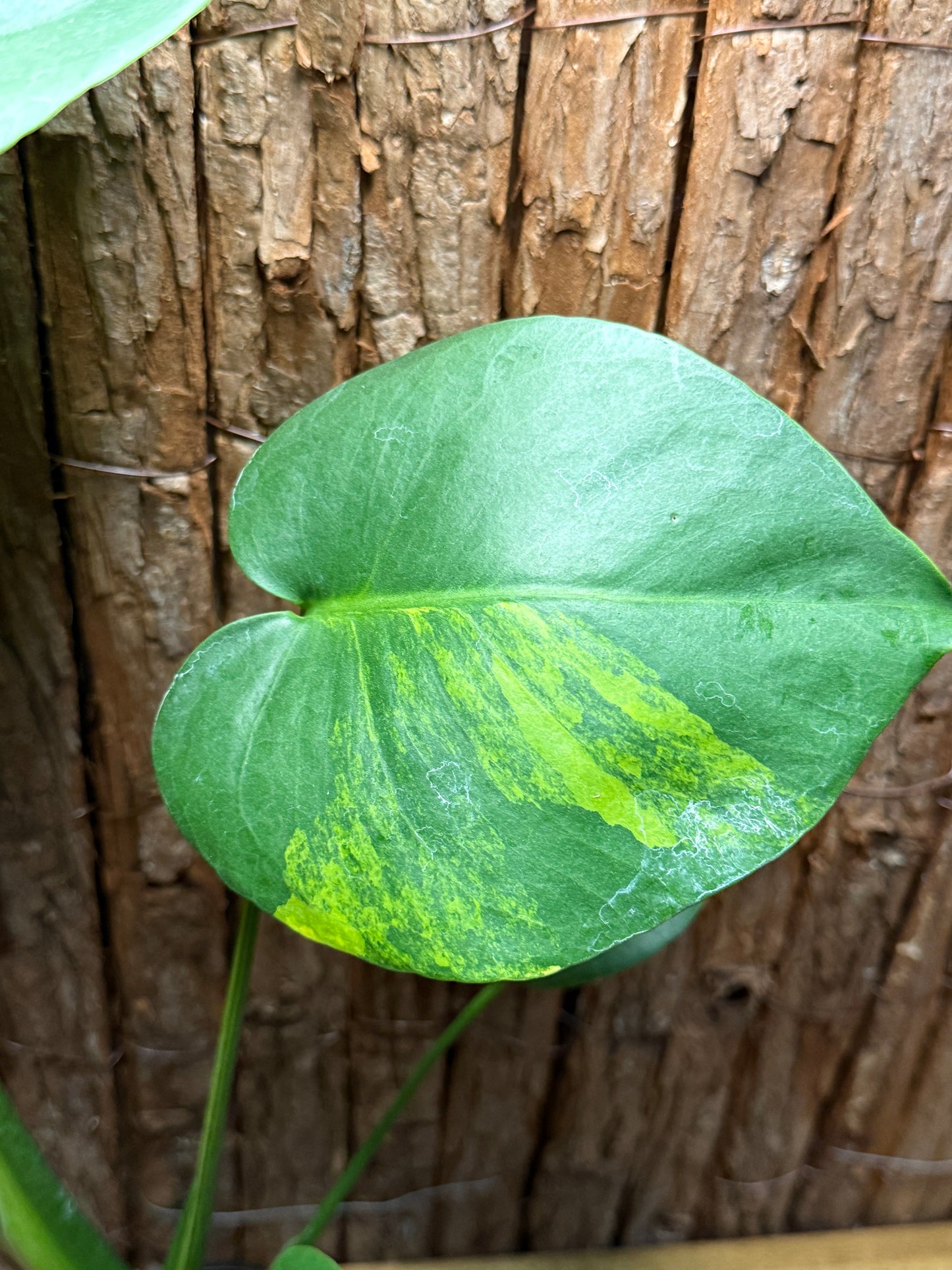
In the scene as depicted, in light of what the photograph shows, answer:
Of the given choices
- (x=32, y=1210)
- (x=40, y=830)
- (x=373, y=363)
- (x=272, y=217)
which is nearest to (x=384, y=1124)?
(x=32, y=1210)

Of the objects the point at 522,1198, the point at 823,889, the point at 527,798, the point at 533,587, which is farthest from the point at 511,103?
the point at 522,1198

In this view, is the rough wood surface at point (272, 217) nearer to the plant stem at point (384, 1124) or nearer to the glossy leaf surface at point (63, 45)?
the glossy leaf surface at point (63, 45)

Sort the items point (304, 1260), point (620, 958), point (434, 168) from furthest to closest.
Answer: point (620, 958), point (434, 168), point (304, 1260)

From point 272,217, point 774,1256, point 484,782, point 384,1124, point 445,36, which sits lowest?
point 774,1256

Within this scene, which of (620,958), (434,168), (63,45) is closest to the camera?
(63,45)

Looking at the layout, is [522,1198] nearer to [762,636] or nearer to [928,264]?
[762,636]

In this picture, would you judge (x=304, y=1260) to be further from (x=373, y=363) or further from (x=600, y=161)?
(x=600, y=161)
